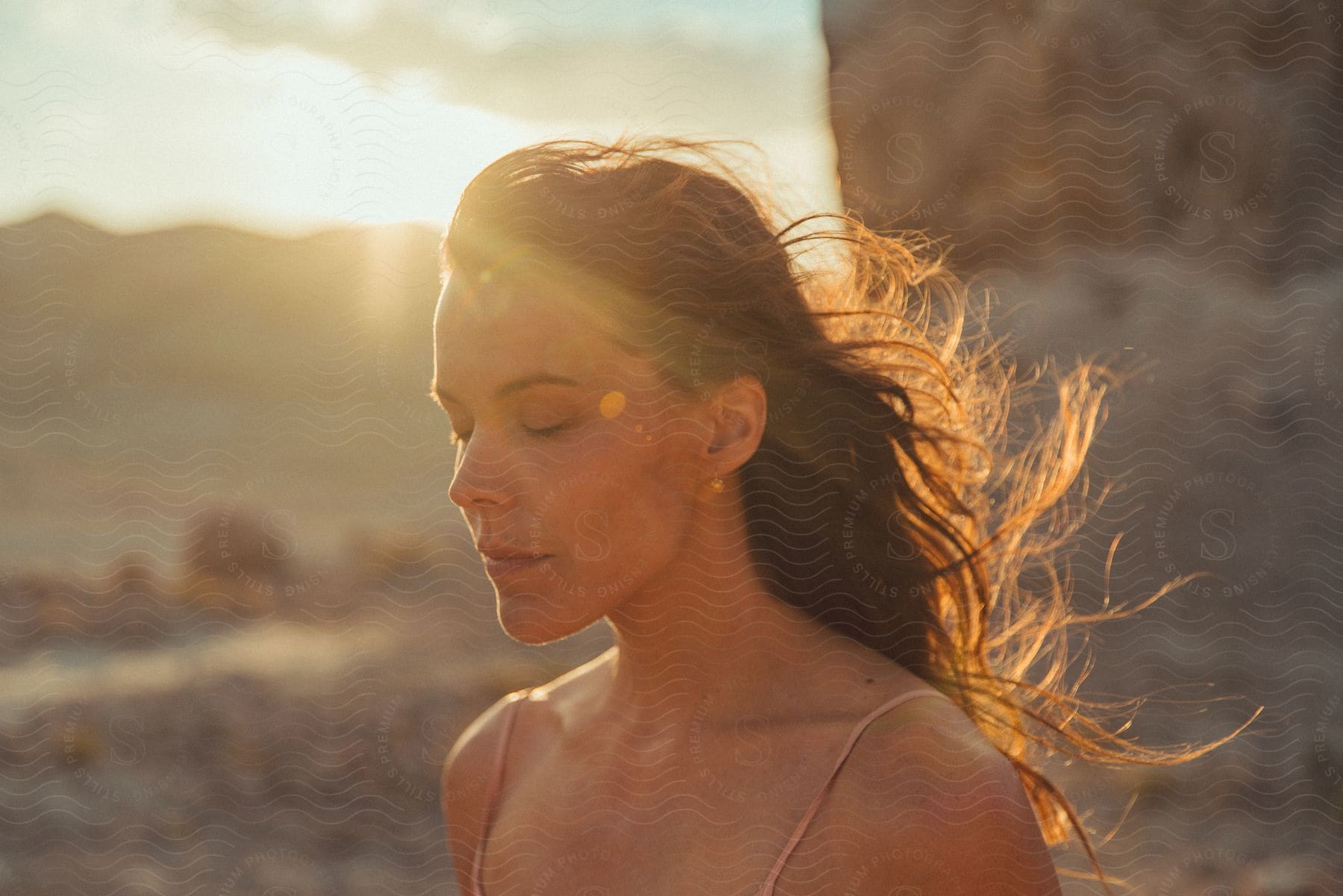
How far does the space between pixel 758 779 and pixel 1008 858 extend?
0.21 m

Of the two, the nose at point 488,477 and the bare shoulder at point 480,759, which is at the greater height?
the nose at point 488,477

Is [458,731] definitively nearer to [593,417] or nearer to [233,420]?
[593,417]

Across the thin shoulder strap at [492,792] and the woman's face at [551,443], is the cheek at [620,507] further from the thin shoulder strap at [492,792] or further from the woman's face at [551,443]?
the thin shoulder strap at [492,792]

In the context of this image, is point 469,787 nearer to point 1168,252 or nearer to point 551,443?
point 551,443

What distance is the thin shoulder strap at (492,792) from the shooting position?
111cm

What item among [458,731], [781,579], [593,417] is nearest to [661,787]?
[781,579]

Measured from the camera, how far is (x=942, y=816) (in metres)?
0.85

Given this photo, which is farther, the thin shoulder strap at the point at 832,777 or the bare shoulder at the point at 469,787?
the bare shoulder at the point at 469,787

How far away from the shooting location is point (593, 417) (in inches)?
35.6

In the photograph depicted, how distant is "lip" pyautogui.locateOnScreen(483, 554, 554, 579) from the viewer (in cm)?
92

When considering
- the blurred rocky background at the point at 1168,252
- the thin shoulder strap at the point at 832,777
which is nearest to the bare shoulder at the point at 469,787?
the thin shoulder strap at the point at 832,777

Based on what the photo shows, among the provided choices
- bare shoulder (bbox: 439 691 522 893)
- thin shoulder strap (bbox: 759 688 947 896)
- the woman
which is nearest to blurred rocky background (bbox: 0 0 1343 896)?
bare shoulder (bbox: 439 691 522 893)

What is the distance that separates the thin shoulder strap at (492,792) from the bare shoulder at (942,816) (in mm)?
390

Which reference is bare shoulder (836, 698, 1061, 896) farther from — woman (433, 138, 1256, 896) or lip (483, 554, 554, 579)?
lip (483, 554, 554, 579)
